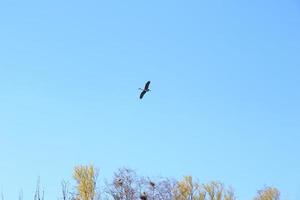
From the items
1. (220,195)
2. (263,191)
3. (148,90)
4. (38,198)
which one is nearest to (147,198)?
(220,195)

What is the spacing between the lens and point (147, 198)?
41.9m

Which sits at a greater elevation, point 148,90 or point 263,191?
point 263,191

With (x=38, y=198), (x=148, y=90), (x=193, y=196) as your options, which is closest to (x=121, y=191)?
(x=193, y=196)

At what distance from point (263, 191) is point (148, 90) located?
93.1 ft

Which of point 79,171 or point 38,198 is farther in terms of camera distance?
point 79,171

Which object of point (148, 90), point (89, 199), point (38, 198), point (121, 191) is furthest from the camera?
point (121, 191)

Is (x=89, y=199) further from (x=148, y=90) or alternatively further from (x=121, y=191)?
(x=148, y=90)

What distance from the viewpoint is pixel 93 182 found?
35625 millimetres

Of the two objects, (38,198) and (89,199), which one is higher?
(89,199)

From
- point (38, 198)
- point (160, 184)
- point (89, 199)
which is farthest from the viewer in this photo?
point (160, 184)

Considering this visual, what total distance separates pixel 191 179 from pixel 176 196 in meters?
1.69

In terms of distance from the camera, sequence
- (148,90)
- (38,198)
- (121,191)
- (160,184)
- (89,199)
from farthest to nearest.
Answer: (160,184)
(121,191)
(89,199)
(148,90)
(38,198)

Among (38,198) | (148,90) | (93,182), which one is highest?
(93,182)

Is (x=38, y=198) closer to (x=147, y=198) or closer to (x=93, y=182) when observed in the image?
(x=93, y=182)
